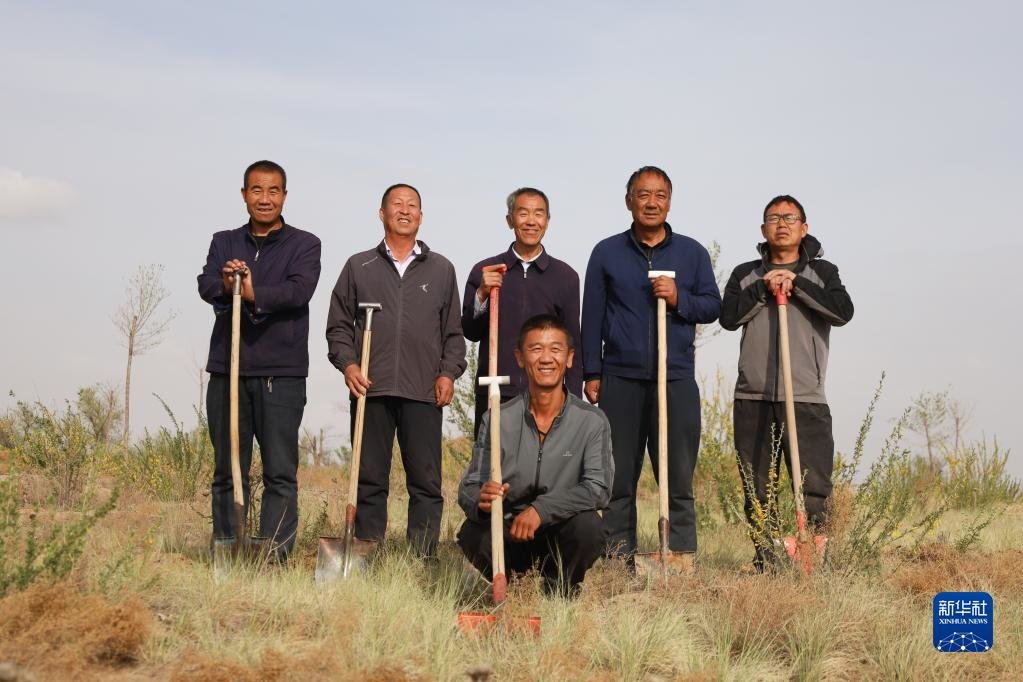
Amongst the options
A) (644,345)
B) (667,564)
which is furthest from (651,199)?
(667,564)

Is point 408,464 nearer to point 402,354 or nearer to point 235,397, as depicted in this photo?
point 402,354

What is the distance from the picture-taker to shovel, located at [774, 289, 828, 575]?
625 cm

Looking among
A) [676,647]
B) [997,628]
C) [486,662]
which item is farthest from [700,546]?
[486,662]

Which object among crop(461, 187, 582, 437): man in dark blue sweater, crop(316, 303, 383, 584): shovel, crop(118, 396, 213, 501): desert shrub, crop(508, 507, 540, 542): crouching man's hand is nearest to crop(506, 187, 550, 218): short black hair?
crop(461, 187, 582, 437): man in dark blue sweater

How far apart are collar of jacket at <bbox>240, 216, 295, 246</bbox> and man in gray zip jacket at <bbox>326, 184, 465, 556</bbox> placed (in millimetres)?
422

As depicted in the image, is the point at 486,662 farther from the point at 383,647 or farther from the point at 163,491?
the point at 163,491

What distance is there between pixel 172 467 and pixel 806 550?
6.47m

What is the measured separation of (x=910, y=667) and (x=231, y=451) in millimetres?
3892

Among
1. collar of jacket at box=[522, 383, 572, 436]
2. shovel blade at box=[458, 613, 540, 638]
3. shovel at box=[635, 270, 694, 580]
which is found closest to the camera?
shovel blade at box=[458, 613, 540, 638]

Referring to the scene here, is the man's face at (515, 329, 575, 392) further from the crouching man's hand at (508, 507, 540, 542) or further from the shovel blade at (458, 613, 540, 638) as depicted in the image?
the shovel blade at (458, 613, 540, 638)

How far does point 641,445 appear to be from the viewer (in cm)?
664

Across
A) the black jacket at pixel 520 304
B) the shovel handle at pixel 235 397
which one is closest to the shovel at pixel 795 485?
the black jacket at pixel 520 304

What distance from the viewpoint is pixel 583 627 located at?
16.7ft

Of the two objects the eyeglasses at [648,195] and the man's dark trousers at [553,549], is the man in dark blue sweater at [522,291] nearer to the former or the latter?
the eyeglasses at [648,195]
